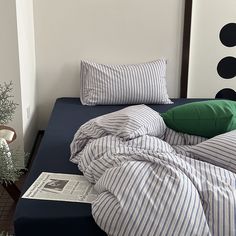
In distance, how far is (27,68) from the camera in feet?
9.11

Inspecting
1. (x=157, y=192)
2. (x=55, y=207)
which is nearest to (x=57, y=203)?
(x=55, y=207)

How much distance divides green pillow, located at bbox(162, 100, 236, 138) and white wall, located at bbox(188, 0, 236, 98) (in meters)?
1.30

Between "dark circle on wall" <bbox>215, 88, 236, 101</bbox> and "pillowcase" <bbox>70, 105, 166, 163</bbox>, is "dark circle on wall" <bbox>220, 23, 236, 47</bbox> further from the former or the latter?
"pillowcase" <bbox>70, 105, 166, 163</bbox>

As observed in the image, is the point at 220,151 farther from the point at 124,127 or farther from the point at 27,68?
the point at 27,68

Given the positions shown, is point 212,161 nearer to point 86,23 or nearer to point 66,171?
point 66,171

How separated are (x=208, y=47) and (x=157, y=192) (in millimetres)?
2098

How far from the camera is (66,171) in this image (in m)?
1.85

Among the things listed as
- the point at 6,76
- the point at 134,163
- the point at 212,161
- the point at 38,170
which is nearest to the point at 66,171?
the point at 38,170

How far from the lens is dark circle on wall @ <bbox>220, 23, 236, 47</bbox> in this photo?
126 inches

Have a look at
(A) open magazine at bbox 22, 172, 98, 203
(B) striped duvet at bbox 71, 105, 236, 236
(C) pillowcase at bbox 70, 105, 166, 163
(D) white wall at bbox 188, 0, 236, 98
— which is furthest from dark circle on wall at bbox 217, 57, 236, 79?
(A) open magazine at bbox 22, 172, 98, 203

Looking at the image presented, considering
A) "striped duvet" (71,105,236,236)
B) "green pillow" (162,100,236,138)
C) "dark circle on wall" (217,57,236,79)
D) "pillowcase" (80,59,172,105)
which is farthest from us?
"dark circle on wall" (217,57,236,79)

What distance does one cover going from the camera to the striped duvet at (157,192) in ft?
4.44

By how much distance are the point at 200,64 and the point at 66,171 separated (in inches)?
71.9

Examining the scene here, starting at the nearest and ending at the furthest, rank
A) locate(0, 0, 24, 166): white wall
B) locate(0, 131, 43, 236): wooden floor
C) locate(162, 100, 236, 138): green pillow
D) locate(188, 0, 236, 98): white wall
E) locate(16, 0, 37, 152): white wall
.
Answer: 1. locate(162, 100, 236, 138): green pillow
2. locate(0, 131, 43, 236): wooden floor
3. locate(0, 0, 24, 166): white wall
4. locate(16, 0, 37, 152): white wall
5. locate(188, 0, 236, 98): white wall
